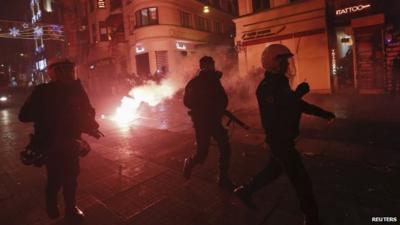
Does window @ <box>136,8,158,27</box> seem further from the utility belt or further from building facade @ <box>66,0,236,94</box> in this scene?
the utility belt

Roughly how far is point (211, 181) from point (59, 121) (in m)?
2.52

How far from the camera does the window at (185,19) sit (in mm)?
28125

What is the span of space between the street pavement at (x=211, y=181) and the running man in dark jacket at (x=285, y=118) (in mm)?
601

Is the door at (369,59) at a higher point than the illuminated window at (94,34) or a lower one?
lower

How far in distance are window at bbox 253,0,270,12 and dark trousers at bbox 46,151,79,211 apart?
58.5ft

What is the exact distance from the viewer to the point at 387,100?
11781 millimetres

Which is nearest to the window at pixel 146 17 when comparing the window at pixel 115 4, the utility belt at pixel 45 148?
the window at pixel 115 4

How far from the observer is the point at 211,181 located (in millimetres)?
4844

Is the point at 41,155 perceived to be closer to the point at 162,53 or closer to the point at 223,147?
the point at 223,147

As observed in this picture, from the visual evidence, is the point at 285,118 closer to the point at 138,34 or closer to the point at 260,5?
the point at 260,5

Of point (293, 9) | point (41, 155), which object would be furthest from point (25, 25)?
point (41, 155)

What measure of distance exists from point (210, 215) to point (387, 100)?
11.0 meters

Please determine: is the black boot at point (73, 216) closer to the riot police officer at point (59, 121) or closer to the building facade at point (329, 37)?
the riot police officer at point (59, 121)

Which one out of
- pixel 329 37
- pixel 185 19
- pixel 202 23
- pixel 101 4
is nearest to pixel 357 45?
pixel 329 37
